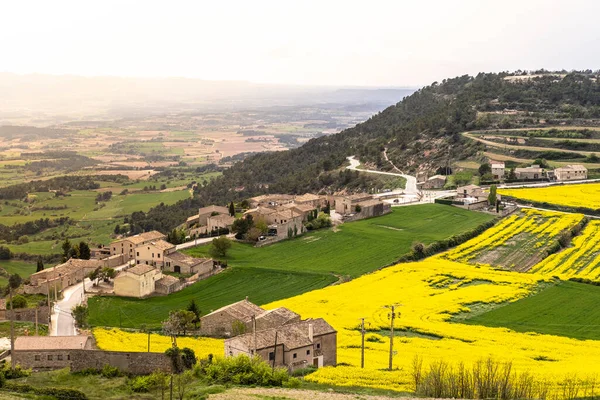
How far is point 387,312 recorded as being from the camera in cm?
4775

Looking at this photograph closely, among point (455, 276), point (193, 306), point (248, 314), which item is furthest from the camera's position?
point (455, 276)

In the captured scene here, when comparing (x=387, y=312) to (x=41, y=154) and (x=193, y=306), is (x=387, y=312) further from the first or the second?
(x=41, y=154)

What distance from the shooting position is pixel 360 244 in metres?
70.5

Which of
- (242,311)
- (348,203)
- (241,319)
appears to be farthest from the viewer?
(348,203)

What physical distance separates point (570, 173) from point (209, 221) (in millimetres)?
46820

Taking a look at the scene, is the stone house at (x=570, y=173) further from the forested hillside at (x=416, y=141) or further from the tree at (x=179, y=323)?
the tree at (x=179, y=323)

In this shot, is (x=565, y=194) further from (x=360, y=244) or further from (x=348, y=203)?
(x=360, y=244)

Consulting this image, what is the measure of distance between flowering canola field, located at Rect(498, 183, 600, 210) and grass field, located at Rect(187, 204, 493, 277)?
26.6ft

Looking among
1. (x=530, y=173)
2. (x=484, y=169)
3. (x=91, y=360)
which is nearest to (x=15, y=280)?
(x=91, y=360)

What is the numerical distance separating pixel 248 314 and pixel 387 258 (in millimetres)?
23886

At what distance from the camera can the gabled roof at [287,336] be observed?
35781 millimetres

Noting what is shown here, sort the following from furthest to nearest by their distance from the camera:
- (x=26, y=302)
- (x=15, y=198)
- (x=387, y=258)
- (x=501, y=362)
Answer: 1. (x=15, y=198)
2. (x=387, y=258)
3. (x=26, y=302)
4. (x=501, y=362)

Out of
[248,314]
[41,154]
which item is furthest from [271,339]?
[41,154]

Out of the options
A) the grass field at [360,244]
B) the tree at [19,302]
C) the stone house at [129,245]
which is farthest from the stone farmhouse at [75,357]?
the stone house at [129,245]
